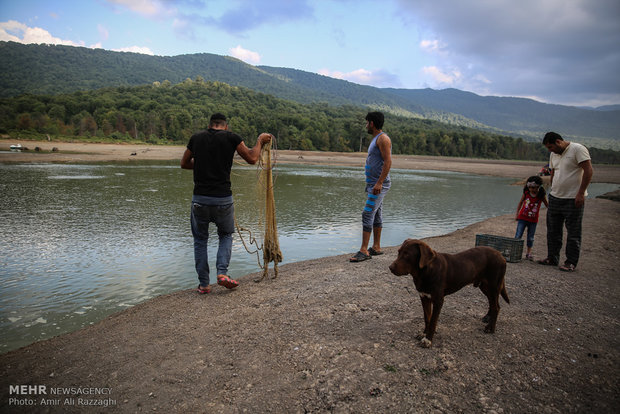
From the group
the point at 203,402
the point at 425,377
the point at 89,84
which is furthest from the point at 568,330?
the point at 89,84

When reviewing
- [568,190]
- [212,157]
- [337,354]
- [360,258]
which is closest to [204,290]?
[212,157]

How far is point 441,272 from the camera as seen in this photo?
3137mm

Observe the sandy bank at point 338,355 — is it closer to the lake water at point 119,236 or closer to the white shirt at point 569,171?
the lake water at point 119,236

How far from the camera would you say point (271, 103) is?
139 m

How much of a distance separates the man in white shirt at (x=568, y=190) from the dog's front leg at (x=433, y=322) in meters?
3.97

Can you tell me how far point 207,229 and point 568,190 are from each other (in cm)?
583

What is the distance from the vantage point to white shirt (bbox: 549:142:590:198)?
5.43 m

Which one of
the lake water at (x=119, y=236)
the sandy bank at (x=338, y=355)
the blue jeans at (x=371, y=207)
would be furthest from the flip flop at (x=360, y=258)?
the lake water at (x=119, y=236)

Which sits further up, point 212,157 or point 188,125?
point 188,125

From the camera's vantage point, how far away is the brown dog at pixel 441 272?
10.1 feet

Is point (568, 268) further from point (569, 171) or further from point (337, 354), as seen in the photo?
point (337, 354)

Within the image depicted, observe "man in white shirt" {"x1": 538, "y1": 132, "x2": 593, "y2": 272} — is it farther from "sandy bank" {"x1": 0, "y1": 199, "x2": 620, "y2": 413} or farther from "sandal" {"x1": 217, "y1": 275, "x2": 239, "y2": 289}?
"sandal" {"x1": 217, "y1": 275, "x2": 239, "y2": 289}

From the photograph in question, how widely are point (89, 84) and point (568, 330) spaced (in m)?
221

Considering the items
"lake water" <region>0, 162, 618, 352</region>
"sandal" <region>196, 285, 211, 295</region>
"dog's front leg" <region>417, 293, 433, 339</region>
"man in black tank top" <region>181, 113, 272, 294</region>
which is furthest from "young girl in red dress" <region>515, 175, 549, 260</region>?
"sandal" <region>196, 285, 211, 295</region>
